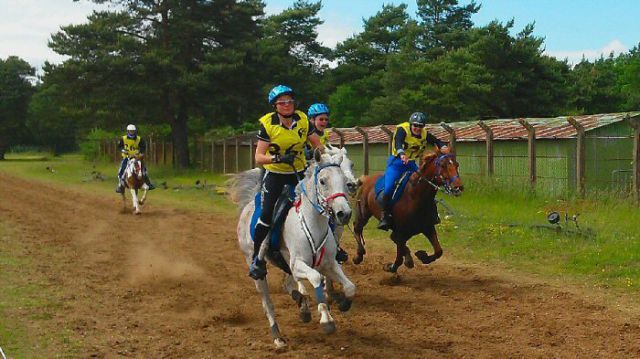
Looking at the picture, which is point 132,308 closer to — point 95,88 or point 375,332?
point 375,332

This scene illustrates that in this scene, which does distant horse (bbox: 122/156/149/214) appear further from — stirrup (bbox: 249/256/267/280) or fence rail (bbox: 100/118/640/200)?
stirrup (bbox: 249/256/267/280)

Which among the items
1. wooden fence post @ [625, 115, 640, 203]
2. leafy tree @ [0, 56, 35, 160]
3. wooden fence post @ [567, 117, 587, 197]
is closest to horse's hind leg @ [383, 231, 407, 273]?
wooden fence post @ [625, 115, 640, 203]

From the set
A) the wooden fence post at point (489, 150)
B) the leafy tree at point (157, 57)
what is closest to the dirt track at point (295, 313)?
the wooden fence post at point (489, 150)

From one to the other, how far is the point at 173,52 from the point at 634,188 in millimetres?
29691

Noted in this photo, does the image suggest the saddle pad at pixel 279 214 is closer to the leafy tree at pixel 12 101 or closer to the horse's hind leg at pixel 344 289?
the horse's hind leg at pixel 344 289

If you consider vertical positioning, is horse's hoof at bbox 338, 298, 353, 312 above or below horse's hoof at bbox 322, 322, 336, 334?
above

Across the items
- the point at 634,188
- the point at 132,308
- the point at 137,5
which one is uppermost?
the point at 137,5

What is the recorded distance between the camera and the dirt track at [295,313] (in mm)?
7625

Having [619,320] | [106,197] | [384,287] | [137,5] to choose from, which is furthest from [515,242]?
[137,5]

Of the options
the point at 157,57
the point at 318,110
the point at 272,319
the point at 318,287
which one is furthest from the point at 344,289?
the point at 157,57

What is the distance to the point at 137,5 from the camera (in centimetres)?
4219

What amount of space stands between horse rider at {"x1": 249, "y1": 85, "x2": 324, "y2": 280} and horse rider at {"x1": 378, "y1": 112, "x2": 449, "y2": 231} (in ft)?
11.8

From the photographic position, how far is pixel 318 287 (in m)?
7.17

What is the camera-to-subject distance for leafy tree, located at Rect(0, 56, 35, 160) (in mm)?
87375
